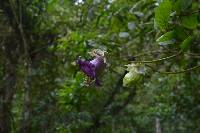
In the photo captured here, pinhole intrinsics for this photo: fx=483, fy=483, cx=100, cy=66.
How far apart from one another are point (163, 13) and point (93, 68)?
0.52 feet

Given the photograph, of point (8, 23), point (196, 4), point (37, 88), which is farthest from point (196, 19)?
point (37, 88)

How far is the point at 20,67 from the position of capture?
4.24m

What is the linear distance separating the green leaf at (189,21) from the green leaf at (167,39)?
32 millimetres

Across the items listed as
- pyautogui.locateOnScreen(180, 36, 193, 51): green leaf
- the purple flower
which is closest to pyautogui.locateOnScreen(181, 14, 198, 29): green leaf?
pyautogui.locateOnScreen(180, 36, 193, 51): green leaf

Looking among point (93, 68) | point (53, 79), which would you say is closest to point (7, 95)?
point (53, 79)

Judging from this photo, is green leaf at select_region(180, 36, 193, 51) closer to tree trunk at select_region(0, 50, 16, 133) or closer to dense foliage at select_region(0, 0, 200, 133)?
dense foliage at select_region(0, 0, 200, 133)

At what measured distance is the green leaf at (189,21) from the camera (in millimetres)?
915

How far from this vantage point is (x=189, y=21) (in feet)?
3.01

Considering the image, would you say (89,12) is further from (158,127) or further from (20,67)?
(158,127)

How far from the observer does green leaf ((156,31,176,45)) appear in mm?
898

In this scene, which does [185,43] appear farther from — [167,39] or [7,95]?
[7,95]

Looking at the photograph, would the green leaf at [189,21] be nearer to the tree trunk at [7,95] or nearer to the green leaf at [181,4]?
the green leaf at [181,4]

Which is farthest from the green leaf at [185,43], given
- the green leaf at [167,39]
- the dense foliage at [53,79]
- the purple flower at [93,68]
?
the dense foliage at [53,79]

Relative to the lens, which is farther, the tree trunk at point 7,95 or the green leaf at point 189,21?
the tree trunk at point 7,95
